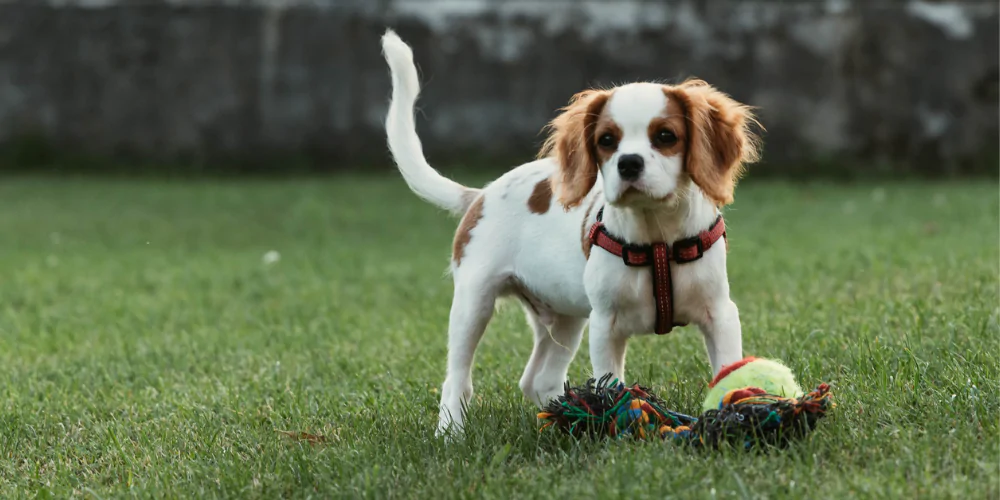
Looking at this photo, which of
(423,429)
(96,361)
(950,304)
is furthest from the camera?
(96,361)

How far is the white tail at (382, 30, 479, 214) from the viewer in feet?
14.5

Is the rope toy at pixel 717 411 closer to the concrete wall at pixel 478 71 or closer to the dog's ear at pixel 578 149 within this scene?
the dog's ear at pixel 578 149

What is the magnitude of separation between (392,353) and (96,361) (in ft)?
4.77

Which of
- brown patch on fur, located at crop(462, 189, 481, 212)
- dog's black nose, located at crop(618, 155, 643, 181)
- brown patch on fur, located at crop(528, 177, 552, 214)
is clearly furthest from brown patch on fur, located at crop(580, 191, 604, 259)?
brown patch on fur, located at crop(462, 189, 481, 212)

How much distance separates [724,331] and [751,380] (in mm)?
228

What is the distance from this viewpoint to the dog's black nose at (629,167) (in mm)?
3250

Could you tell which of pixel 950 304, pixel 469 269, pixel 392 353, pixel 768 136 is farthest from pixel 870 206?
pixel 469 269

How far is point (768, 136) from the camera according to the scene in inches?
538

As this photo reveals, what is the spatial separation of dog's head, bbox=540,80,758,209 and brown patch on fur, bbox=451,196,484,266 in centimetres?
61

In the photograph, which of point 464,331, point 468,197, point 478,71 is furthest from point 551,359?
point 478,71

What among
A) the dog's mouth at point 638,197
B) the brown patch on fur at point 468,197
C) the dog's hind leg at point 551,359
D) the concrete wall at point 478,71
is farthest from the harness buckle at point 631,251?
the concrete wall at point 478,71

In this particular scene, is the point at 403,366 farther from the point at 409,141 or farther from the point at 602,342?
the point at 602,342

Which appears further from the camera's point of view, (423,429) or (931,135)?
(931,135)

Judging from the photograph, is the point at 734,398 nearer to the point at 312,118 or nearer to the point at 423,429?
the point at 423,429
